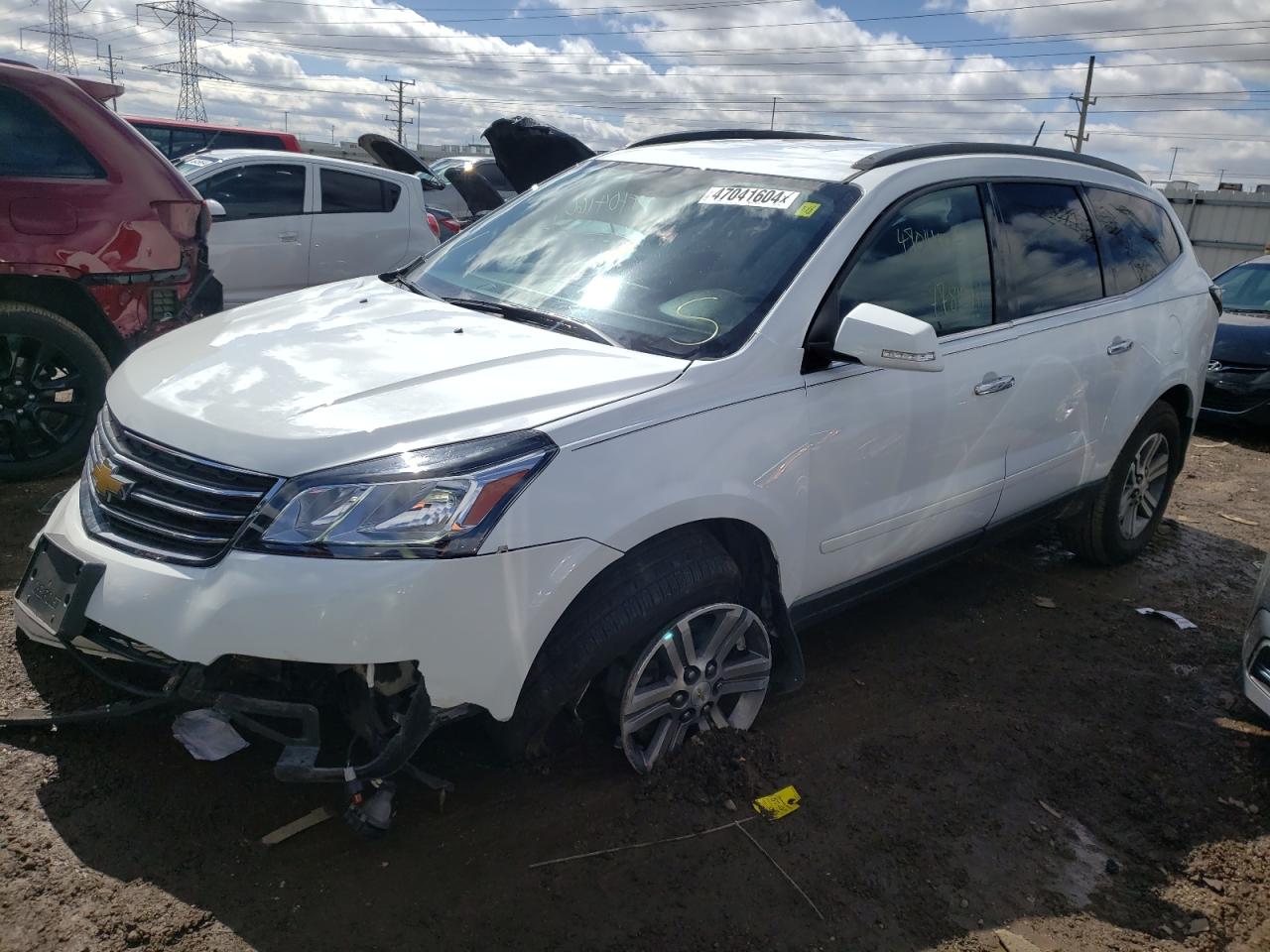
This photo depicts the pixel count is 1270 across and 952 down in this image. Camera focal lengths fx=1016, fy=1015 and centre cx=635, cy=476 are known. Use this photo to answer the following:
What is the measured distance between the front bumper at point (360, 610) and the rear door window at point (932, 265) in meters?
1.49

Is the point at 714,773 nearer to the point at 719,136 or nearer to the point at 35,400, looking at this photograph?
the point at 719,136

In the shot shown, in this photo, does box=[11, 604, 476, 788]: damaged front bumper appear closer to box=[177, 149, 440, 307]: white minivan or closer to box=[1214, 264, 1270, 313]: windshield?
box=[177, 149, 440, 307]: white minivan

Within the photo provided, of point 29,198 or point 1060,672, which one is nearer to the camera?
point 1060,672

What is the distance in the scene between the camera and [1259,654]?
3461 mm

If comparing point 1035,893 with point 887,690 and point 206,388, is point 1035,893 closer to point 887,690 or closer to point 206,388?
point 887,690

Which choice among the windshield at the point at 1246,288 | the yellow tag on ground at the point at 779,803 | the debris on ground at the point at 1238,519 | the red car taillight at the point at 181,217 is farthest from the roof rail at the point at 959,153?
the windshield at the point at 1246,288

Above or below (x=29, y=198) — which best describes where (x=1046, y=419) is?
below

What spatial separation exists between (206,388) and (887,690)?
8.40 ft

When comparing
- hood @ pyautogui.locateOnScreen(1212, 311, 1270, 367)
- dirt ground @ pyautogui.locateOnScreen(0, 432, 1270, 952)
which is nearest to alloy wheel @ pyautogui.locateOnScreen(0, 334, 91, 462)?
dirt ground @ pyautogui.locateOnScreen(0, 432, 1270, 952)

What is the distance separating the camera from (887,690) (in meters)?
3.78

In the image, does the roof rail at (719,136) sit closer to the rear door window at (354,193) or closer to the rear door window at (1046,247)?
the rear door window at (1046,247)

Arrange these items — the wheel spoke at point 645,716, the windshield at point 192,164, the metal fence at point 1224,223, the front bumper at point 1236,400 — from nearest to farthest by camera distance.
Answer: the wheel spoke at point 645,716 → the windshield at point 192,164 → the front bumper at point 1236,400 → the metal fence at point 1224,223

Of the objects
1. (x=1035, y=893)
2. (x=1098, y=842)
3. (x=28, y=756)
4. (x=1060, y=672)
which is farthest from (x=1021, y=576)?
(x=28, y=756)

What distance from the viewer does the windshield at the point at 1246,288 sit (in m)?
9.89
